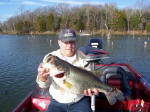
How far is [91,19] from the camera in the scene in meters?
75.2

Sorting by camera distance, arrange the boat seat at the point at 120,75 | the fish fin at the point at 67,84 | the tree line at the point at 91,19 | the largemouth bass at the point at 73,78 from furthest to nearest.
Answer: the tree line at the point at 91,19 < the boat seat at the point at 120,75 < the fish fin at the point at 67,84 < the largemouth bass at the point at 73,78

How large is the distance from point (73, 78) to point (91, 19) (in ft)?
244

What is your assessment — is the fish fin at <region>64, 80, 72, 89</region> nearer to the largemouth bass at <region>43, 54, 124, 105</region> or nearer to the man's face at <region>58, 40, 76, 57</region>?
the largemouth bass at <region>43, 54, 124, 105</region>

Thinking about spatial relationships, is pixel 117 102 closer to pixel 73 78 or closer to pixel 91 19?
pixel 73 78

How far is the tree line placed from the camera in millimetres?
65188

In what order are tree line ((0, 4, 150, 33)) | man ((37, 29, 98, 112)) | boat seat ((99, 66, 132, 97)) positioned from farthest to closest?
tree line ((0, 4, 150, 33)) → boat seat ((99, 66, 132, 97)) → man ((37, 29, 98, 112))

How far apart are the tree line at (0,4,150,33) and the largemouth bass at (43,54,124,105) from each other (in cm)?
6091

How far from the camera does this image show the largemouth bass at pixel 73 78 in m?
2.82

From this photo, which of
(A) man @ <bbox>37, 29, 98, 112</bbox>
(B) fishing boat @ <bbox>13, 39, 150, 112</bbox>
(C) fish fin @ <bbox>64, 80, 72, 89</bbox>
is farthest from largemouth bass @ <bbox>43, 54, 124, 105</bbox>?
(B) fishing boat @ <bbox>13, 39, 150, 112</bbox>

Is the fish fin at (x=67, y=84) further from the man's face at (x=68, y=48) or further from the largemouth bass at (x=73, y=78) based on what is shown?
the man's face at (x=68, y=48)

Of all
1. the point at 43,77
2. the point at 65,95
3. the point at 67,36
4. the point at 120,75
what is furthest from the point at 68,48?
the point at 120,75

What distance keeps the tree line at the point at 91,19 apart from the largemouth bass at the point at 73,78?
60914 millimetres

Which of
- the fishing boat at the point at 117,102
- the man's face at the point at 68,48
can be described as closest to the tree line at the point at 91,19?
the fishing boat at the point at 117,102

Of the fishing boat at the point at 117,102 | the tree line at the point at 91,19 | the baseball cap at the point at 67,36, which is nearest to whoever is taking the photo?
the baseball cap at the point at 67,36
